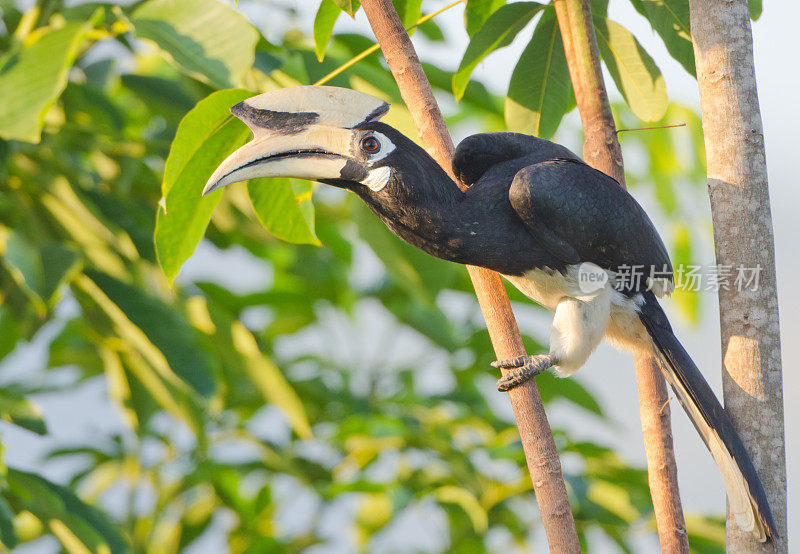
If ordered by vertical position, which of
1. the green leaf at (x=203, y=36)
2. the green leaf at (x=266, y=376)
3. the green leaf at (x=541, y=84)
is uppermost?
the green leaf at (x=541, y=84)

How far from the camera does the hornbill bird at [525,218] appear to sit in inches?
33.2

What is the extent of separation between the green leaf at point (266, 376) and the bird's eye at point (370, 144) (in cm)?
95

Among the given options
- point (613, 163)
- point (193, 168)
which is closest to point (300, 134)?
point (193, 168)

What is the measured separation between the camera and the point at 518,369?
88 cm

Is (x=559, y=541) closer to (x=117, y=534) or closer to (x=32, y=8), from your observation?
(x=117, y=534)

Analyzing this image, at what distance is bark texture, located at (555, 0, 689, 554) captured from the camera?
979 millimetres

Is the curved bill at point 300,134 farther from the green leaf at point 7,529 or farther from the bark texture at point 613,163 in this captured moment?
the green leaf at point 7,529

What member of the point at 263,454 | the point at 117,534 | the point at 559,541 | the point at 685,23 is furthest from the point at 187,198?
the point at 263,454

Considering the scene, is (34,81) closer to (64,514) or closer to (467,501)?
(64,514)

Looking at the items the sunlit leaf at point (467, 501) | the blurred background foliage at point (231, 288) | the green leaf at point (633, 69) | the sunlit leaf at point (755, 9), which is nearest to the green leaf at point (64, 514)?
the blurred background foliage at point (231, 288)

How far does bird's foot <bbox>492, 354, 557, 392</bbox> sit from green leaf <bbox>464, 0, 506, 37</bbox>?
556mm

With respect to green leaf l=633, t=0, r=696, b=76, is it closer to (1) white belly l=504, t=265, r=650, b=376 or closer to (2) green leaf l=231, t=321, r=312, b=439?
(1) white belly l=504, t=265, r=650, b=376

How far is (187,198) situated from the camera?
1015 millimetres

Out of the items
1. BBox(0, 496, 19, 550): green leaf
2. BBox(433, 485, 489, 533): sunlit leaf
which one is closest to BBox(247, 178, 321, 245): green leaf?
BBox(0, 496, 19, 550): green leaf
